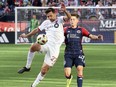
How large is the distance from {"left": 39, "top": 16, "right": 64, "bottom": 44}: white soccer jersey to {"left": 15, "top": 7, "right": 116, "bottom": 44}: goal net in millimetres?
22261

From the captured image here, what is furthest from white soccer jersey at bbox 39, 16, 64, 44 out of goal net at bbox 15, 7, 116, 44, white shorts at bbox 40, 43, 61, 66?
goal net at bbox 15, 7, 116, 44

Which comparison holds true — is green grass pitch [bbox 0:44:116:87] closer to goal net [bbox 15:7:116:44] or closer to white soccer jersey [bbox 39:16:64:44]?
white soccer jersey [bbox 39:16:64:44]

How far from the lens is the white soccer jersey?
599 inches

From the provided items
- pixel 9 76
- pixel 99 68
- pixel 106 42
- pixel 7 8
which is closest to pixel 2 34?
pixel 7 8

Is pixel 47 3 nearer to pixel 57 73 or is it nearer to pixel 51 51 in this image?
pixel 57 73

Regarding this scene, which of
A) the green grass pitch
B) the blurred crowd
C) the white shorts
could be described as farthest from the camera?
the blurred crowd

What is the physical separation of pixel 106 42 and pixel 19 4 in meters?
8.54

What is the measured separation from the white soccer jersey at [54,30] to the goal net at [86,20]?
73.0 ft

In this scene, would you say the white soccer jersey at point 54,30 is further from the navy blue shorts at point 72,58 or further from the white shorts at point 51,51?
the navy blue shorts at point 72,58

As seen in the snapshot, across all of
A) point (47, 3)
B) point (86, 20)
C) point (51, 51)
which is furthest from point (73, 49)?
point (47, 3)

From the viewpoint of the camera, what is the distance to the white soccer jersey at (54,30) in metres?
15.2

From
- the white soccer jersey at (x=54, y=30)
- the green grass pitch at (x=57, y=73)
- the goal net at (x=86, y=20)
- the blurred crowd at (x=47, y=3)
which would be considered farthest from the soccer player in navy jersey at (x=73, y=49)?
the blurred crowd at (x=47, y=3)

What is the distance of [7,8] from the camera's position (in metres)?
42.3

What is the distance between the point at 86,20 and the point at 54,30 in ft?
76.9
